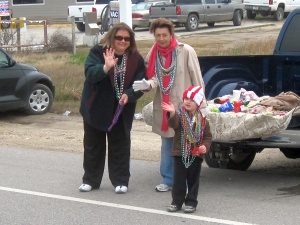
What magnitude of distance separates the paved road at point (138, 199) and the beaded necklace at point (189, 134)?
0.54 metres

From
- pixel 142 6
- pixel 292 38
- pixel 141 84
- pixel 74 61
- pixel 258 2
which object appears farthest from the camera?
pixel 258 2

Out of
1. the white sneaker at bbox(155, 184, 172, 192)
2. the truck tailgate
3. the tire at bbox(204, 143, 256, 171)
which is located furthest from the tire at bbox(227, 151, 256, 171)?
the truck tailgate

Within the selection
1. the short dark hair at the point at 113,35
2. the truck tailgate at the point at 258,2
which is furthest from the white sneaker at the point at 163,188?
the truck tailgate at the point at 258,2

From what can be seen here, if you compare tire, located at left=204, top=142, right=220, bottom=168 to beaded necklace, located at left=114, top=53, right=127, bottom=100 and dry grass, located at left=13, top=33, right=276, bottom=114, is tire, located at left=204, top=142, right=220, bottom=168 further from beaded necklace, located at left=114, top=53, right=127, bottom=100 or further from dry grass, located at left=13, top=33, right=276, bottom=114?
dry grass, located at left=13, top=33, right=276, bottom=114

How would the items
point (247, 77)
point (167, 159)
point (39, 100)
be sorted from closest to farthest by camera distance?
point (167, 159) → point (247, 77) → point (39, 100)

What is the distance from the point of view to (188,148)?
678cm

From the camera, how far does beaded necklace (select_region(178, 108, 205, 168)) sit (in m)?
6.78

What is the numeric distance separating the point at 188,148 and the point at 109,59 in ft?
4.00

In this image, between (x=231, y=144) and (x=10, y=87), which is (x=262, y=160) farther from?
(x=10, y=87)

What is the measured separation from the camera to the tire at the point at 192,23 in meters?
33.3

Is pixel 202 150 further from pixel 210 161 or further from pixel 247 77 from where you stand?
pixel 247 77

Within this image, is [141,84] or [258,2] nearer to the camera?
[141,84]

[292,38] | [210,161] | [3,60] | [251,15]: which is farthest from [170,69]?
[251,15]

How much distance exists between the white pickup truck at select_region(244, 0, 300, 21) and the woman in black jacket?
29421 millimetres
